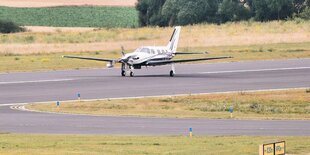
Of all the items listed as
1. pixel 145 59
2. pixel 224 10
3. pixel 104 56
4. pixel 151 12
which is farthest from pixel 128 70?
pixel 151 12

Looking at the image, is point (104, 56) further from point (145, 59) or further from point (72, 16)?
point (72, 16)

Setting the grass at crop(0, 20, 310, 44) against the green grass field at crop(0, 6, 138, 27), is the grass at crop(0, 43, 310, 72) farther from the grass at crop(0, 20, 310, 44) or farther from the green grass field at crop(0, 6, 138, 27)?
the green grass field at crop(0, 6, 138, 27)

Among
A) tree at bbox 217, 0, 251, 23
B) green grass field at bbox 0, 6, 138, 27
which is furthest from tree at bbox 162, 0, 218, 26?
green grass field at bbox 0, 6, 138, 27

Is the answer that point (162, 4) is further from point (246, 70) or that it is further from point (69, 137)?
point (69, 137)

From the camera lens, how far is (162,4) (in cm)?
14862

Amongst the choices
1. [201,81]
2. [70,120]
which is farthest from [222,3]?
[70,120]

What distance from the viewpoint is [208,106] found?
4988cm

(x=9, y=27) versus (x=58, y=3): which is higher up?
(x=58, y=3)

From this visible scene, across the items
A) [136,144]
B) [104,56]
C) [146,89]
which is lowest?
[136,144]

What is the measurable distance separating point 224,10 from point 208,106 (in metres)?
90.2

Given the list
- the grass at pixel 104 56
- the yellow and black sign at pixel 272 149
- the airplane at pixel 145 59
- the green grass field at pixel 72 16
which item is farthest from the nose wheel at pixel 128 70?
the green grass field at pixel 72 16

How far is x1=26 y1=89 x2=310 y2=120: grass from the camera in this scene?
46719 millimetres

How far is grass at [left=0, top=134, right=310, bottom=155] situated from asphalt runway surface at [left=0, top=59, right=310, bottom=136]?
2.72m

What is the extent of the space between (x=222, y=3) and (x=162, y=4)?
1229cm
